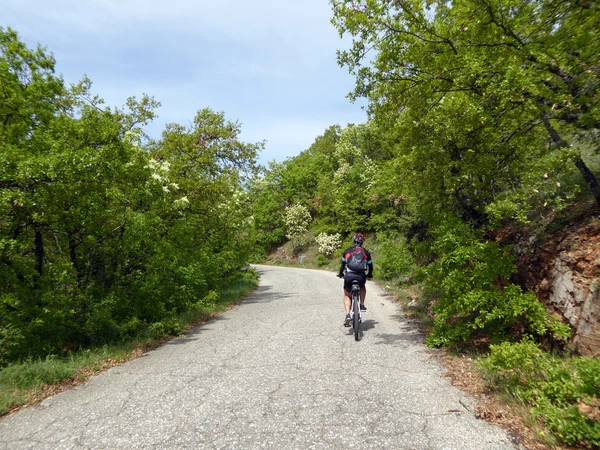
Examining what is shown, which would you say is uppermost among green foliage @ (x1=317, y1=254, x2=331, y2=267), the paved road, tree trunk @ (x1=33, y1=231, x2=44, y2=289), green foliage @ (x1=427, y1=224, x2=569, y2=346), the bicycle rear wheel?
tree trunk @ (x1=33, y1=231, x2=44, y2=289)

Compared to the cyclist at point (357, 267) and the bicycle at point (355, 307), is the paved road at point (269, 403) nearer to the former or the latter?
the bicycle at point (355, 307)

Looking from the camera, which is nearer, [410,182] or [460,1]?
[460,1]

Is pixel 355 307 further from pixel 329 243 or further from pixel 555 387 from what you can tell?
pixel 329 243

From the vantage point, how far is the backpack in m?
7.40

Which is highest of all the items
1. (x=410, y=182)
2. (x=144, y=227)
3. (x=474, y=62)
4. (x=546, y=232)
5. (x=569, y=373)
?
(x=474, y=62)

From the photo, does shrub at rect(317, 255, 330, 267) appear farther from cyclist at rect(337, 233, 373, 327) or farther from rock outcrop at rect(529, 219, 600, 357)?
rock outcrop at rect(529, 219, 600, 357)

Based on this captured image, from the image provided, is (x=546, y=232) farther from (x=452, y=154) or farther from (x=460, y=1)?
(x=460, y=1)

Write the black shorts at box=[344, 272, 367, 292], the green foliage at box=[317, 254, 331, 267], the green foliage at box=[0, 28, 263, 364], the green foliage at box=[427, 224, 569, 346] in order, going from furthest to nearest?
1. the green foliage at box=[317, 254, 331, 267]
2. the black shorts at box=[344, 272, 367, 292]
3. the green foliage at box=[0, 28, 263, 364]
4. the green foliage at box=[427, 224, 569, 346]

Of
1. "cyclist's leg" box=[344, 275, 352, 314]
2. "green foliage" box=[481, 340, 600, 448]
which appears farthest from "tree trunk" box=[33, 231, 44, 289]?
"green foliage" box=[481, 340, 600, 448]

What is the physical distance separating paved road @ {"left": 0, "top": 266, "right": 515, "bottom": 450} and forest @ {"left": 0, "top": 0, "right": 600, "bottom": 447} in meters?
0.93

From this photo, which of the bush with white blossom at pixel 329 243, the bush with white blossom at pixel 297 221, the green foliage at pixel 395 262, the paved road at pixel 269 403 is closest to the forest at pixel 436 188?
the paved road at pixel 269 403

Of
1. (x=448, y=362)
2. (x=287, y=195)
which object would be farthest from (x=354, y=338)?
(x=287, y=195)

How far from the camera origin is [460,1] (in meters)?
5.60

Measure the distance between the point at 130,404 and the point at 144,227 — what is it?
4.40m
